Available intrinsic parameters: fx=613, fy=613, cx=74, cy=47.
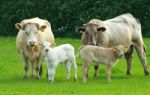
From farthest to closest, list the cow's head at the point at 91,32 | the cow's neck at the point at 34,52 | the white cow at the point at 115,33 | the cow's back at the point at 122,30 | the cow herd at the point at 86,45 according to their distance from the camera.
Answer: the cow's back at the point at 122,30
the cow's neck at the point at 34,52
the white cow at the point at 115,33
the cow's head at the point at 91,32
the cow herd at the point at 86,45

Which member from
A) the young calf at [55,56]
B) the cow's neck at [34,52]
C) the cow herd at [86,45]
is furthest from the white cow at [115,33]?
the cow's neck at [34,52]

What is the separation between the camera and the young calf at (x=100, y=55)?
63.9 ft

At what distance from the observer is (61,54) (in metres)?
19.9

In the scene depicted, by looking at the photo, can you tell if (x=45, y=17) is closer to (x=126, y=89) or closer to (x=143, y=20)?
(x=143, y=20)

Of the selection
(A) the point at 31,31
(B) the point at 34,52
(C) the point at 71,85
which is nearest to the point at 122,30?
(B) the point at 34,52

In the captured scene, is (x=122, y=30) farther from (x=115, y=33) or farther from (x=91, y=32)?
(x=91, y=32)

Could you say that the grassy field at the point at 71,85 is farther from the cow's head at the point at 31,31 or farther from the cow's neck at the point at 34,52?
the cow's head at the point at 31,31

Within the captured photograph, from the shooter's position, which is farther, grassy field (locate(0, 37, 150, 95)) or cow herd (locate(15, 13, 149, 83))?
cow herd (locate(15, 13, 149, 83))

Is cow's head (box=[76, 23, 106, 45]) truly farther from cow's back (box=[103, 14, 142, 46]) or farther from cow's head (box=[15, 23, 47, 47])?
cow's head (box=[15, 23, 47, 47])

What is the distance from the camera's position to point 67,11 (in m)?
56.2

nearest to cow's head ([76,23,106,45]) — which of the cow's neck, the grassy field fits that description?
the grassy field

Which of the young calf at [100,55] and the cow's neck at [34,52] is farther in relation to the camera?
the cow's neck at [34,52]

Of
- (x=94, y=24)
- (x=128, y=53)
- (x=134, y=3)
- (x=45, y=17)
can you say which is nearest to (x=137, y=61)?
(x=128, y=53)

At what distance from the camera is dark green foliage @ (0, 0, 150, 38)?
54062 mm
